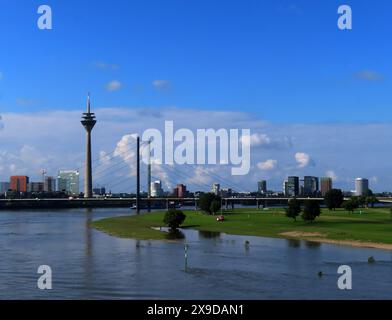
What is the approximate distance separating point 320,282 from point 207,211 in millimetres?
98743

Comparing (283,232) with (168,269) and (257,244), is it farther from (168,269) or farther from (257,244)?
(168,269)

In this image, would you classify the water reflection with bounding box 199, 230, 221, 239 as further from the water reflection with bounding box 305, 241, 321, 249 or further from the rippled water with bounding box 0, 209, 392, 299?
the water reflection with bounding box 305, 241, 321, 249

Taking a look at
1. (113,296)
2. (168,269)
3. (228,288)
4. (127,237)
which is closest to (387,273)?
(228,288)

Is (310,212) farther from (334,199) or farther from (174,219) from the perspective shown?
(334,199)

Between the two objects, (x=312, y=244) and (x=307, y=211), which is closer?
(x=312, y=244)

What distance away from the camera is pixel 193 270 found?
45.9 m

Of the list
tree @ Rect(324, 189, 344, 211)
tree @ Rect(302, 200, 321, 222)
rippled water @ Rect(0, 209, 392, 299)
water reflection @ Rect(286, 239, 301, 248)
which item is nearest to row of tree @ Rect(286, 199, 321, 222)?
tree @ Rect(302, 200, 321, 222)

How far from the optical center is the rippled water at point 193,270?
36531 mm

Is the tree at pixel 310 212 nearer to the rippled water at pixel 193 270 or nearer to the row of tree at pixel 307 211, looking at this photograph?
the row of tree at pixel 307 211

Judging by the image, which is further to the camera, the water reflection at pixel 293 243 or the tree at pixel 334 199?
the tree at pixel 334 199

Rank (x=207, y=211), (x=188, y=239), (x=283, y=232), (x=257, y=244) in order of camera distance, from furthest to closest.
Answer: (x=207, y=211) → (x=283, y=232) → (x=188, y=239) → (x=257, y=244)

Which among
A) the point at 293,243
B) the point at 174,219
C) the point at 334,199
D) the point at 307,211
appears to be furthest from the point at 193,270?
the point at 334,199

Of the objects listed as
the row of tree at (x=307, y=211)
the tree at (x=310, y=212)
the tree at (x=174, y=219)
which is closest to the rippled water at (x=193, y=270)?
the tree at (x=310, y=212)

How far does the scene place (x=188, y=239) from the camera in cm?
7756
